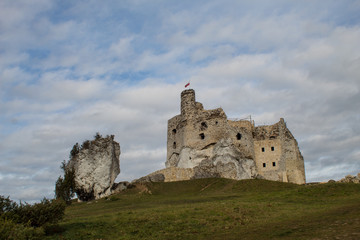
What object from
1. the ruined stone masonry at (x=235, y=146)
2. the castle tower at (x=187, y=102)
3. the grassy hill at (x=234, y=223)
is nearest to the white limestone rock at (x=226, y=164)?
Answer: the ruined stone masonry at (x=235, y=146)

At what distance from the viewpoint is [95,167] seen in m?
44.0

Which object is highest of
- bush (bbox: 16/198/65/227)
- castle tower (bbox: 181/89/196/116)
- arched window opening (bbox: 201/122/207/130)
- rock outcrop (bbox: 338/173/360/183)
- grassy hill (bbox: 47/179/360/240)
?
castle tower (bbox: 181/89/196/116)

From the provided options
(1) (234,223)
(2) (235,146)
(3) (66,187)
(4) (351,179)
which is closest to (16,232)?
(1) (234,223)

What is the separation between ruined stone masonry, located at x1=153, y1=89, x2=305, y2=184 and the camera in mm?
54844

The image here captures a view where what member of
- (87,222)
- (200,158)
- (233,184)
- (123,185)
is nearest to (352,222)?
(87,222)

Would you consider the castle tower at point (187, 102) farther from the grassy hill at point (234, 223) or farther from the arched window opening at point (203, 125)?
the grassy hill at point (234, 223)

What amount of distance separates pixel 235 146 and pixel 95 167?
873 inches

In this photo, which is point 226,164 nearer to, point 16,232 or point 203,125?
point 203,125

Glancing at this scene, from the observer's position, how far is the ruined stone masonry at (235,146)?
180 feet

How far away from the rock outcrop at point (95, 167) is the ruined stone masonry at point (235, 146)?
46.1ft

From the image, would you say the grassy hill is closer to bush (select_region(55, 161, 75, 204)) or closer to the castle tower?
bush (select_region(55, 161, 75, 204))

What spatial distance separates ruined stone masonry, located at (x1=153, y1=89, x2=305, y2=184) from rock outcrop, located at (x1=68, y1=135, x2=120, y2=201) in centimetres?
1404

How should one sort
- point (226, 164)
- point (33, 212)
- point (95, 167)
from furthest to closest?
point (226, 164), point (95, 167), point (33, 212)

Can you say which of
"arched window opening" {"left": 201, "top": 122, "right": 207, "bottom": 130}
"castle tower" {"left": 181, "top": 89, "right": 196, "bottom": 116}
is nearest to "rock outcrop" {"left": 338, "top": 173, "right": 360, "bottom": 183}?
"arched window opening" {"left": 201, "top": 122, "right": 207, "bottom": 130}
